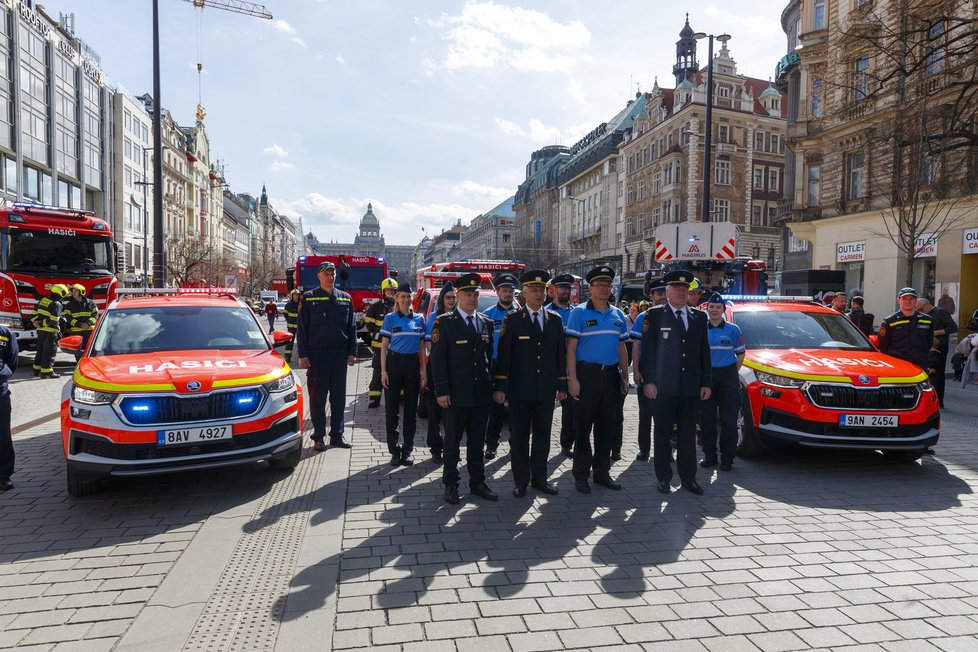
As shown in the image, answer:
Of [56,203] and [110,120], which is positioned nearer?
[56,203]

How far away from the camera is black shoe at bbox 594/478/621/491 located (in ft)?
19.0

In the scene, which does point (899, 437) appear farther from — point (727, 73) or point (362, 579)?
point (727, 73)

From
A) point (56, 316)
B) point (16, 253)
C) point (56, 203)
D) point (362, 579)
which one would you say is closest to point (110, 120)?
point (56, 203)

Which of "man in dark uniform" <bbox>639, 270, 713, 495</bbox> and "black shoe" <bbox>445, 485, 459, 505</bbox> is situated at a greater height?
"man in dark uniform" <bbox>639, 270, 713, 495</bbox>

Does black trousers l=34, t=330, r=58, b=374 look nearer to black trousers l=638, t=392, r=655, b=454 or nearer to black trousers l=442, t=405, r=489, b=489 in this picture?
black trousers l=442, t=405, r=489, b=489

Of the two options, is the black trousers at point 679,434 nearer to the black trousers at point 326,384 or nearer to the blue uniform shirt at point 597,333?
the blue uniform shirt at point 597,333

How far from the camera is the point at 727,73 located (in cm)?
5219

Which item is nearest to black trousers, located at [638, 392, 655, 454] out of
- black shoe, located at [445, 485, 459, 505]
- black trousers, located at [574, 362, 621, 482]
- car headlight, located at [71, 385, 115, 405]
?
black trousers, located at [574, 362, 621, 482]

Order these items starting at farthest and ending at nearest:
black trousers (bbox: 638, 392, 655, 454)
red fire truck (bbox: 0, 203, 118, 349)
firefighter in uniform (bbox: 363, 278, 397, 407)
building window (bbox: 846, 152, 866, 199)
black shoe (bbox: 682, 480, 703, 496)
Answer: building window (bbox: 846, 152, 866, 199) → red fire truck (bbox: 0, 203, 118, 349) → firefighter in uniform (bbox: 363, 278, 397, 407) → black trousers (bbox: 638, 392, 655, 454) → black shoe (bbox: 682, 480, 703, 496)

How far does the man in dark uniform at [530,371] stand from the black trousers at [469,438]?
232 mm

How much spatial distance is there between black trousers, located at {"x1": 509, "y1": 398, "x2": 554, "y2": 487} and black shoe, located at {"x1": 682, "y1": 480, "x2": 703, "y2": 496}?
51.5 inches

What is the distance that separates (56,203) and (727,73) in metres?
49.7

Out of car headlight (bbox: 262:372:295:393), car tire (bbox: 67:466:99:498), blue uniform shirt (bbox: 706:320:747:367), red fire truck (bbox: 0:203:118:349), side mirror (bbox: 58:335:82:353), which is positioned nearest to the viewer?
car tire (bbox: 67:466:99:498)

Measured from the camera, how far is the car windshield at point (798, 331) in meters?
7.45
